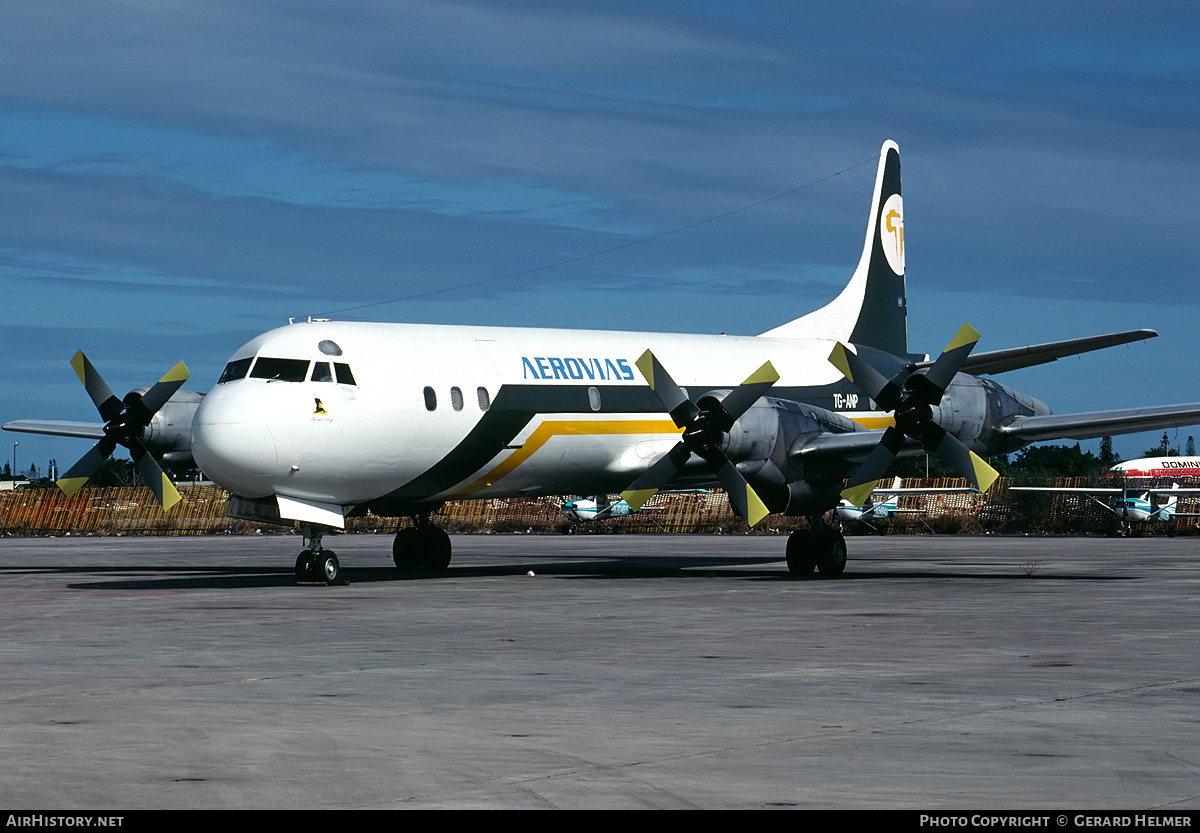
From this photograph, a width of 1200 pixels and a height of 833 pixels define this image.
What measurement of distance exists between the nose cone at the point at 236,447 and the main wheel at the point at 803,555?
10.5 metres

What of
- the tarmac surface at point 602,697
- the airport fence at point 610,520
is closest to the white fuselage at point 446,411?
the tarmac surface at point 602,697

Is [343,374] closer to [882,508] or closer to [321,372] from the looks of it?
[321,372]

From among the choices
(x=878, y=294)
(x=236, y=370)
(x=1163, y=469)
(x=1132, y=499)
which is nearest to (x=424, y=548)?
(x=236, y=370)

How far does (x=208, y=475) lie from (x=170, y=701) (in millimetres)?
12121

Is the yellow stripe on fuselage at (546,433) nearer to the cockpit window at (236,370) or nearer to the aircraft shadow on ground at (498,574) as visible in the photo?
the aircraft shadow on ground at (498,574)

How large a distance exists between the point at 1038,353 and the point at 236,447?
15590 millimetres

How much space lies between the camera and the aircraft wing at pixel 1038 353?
2634 centimetres

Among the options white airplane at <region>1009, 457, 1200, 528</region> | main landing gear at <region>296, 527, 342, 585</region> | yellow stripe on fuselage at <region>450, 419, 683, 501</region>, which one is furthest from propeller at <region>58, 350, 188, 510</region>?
white airplane at <region>1009, 457, 1200, 528</region>

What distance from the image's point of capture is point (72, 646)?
14.9m

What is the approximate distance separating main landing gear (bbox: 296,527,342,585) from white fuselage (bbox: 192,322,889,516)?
810mm

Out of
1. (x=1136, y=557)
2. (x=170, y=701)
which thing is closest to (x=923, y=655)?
(x=170, y=701)

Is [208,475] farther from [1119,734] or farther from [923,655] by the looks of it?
[1119,734]

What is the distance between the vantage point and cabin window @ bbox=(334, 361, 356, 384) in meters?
24.1

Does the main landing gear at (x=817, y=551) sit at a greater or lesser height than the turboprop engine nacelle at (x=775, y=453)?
lesser
